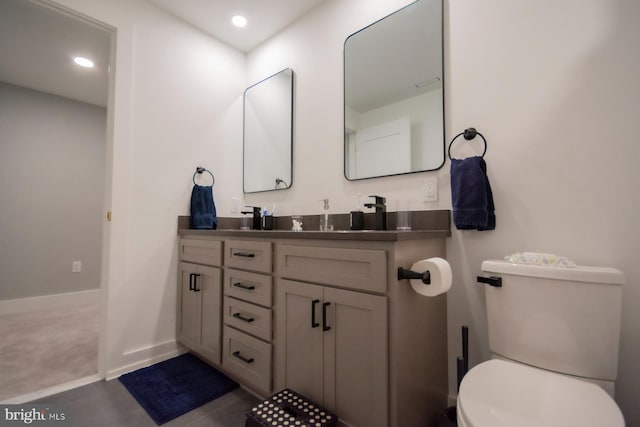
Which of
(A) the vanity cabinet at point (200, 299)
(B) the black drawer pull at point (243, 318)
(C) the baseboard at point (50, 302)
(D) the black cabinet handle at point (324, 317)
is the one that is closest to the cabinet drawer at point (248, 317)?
(B) the black drawer pull at point (243, 318)

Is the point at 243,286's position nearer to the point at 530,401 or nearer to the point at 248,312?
the point at 248,312

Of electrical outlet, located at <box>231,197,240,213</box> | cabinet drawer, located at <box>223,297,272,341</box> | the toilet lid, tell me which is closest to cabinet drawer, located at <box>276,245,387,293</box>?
cabinet drawer, located at <box>223,297,272,341</box>

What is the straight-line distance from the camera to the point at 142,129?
78.5 inches

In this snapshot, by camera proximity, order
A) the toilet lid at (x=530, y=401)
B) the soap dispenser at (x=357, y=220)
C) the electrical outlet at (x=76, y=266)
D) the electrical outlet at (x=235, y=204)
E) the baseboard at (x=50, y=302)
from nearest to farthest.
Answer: the toilet lid at (x=530, y=401) < the soap dispenser at (x=357, y=220) < the electrical outlet at (x=235, y=204) < the baseboard at (x=50, y=302) < the electrical outlet at (x=76, y=266)

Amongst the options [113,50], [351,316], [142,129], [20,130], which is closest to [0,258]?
[20,130]

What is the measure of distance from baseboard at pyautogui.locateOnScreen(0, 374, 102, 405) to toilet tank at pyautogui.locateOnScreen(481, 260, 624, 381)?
7.34 ft

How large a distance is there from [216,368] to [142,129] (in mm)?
1701

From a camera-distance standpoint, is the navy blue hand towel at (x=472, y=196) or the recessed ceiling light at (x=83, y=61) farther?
the recessed ceiling light at (x=83, y=61)

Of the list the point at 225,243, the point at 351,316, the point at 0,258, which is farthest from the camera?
the point at 0,258

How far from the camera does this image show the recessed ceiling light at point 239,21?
2195 mm

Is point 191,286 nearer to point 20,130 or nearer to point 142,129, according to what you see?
point 142,129

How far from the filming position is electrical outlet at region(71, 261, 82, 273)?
11.1 feet

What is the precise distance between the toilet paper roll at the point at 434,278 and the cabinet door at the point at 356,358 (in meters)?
0.16

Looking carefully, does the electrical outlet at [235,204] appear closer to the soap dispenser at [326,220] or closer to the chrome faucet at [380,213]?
the soap dispenser at [326,220]
